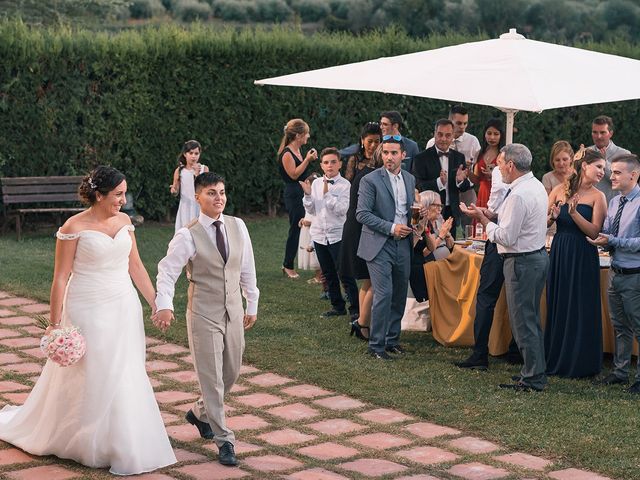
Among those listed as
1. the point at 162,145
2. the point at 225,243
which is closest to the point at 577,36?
the point at 162,145

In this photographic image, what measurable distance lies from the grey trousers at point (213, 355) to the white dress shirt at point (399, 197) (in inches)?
111

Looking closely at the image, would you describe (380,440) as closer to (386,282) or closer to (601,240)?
(386,282)

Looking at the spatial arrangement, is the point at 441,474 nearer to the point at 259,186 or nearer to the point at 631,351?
the point at 631,351

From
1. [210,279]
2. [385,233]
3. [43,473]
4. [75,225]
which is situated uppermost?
[75,225]

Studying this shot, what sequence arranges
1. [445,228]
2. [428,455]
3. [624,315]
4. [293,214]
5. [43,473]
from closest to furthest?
[43,473], [428,455], [624,315], [445,228], [293,214]

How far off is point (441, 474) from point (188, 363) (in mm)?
3117

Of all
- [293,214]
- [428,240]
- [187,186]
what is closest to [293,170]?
[293,214]

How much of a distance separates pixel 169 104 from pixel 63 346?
1070cm

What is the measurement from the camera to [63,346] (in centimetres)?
636

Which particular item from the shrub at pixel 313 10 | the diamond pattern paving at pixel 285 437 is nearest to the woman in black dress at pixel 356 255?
the diamond pattern paving at pixel 285 437

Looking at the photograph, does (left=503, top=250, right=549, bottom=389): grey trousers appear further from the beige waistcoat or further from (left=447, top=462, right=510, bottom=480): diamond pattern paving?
the beige waistcoat

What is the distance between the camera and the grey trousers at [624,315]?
834 cm

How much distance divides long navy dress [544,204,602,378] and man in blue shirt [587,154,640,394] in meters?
0.26

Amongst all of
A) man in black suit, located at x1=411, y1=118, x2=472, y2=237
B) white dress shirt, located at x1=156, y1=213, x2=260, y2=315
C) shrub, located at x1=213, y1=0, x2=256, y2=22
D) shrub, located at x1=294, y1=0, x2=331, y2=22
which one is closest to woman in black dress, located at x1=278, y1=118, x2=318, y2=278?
man in black suit, located at x1=411, y1=118, x2=472, y2=237
